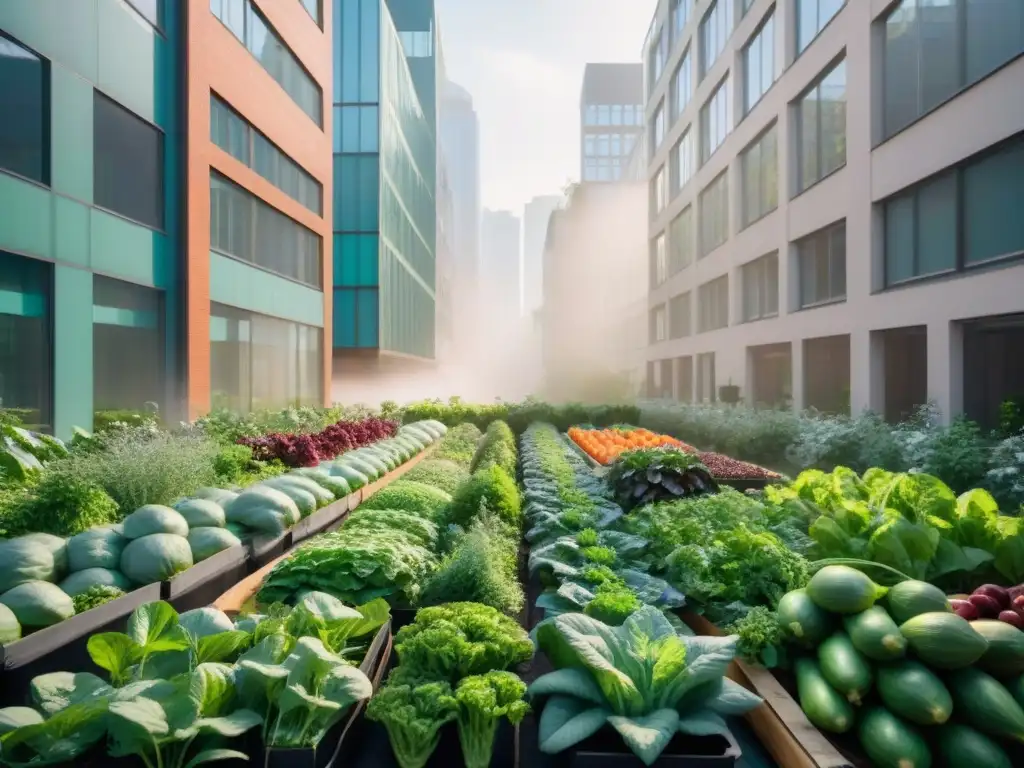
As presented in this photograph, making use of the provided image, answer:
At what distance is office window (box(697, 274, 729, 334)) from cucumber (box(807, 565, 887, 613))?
25943 mm

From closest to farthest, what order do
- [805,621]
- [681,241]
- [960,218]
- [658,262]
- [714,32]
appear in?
[805,621], [960,218], [714,32], [681,241], [658,262]

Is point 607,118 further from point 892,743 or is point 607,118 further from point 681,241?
point 892,743

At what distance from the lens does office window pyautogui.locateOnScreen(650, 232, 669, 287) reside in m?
40.2

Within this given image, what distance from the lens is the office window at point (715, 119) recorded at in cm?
2814

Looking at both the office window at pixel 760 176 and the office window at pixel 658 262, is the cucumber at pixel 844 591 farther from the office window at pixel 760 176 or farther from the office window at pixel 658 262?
the office window at pixel 658 262

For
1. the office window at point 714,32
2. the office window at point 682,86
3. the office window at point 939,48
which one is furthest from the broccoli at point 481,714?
the office window at point 682,86

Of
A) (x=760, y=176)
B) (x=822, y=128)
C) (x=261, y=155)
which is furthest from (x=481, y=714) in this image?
(x=760, y=176)

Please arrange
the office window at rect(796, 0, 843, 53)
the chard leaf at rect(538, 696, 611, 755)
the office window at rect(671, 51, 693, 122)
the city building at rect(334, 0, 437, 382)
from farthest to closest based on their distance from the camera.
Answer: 1. the office window at rect(671, 51, 693, 122)
2. the city building at rect(334, 0, 437, 382)
3. the office window at rect(796, 0, 843, 53)
4. the chard leaf at rect(538, 696, 611, 755)

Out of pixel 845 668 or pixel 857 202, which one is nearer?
pixel 845 668

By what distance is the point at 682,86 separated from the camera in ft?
117

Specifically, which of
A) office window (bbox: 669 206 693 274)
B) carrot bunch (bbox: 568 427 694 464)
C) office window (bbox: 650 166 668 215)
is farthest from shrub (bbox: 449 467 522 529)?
office window (bbox: 650 166 668 215)

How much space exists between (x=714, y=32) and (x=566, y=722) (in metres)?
32.4

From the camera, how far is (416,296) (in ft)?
164

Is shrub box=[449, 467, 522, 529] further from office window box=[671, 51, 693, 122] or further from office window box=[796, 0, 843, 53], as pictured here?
office window box=[671, 51, 693, 122]
